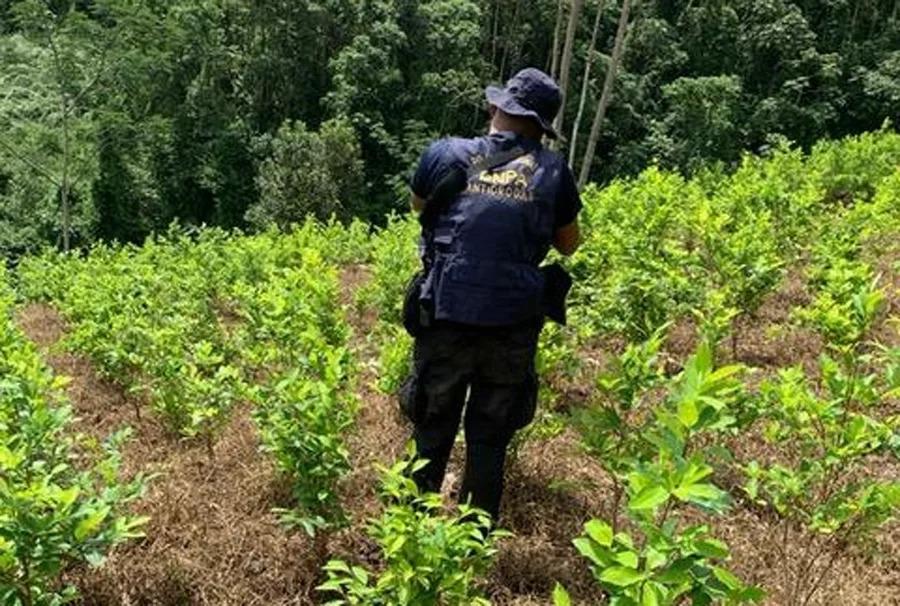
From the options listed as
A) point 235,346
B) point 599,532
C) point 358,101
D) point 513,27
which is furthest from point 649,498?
point 513,27

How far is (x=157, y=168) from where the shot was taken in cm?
3180

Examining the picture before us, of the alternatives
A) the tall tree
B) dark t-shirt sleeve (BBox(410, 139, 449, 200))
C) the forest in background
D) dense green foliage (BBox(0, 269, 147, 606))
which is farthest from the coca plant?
the forest in background

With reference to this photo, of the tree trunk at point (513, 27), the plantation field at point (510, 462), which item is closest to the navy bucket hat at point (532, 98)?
the plantation field at point (510, 462)

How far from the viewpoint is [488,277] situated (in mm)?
2842

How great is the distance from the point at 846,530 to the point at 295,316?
8.70 ft

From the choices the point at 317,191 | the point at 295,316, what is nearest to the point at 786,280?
the point at 295,316

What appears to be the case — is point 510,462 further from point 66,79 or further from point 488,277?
point 66,79

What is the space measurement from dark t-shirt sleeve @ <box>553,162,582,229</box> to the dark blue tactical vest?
0.10 feet

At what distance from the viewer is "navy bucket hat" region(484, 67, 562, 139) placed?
115 inches

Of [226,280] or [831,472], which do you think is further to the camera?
[226,280]

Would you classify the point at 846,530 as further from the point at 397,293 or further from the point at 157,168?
the point at 157,168

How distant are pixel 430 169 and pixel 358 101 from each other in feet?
99.2

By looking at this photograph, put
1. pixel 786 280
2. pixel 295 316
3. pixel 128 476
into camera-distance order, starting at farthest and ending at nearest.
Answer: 1. pixel 786 280
2. pixel 295 316
3. pixel 128 476

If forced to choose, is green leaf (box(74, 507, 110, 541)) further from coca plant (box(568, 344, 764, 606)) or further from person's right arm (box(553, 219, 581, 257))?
person's right arm (box(553, 219, 581, 257))
